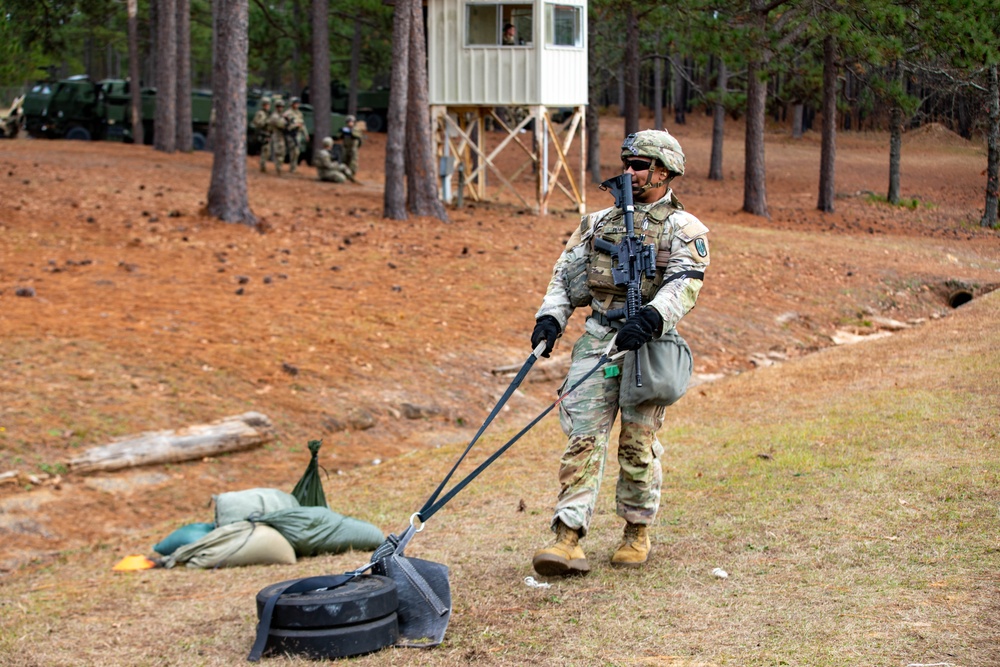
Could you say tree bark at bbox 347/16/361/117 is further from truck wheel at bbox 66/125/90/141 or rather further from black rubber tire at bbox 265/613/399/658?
black rubber tire at bbox 265/613/399/658

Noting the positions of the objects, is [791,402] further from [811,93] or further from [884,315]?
[811,93]

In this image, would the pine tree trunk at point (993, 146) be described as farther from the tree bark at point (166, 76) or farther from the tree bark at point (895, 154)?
the tree bark at point (166, 76)

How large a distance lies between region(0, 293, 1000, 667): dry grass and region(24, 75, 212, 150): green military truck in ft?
96.8

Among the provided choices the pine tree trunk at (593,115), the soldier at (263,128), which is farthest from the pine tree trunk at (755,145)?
the soldier at (263,128)

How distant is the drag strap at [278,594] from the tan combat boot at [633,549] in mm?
1410

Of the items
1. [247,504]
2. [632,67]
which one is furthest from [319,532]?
[632,67]

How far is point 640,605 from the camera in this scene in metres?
4.84

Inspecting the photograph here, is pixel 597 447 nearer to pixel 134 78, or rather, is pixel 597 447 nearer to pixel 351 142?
pixel 351 142

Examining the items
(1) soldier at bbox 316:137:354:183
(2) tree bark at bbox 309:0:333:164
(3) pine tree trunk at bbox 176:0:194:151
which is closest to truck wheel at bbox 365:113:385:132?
(2) tree bark at bbox 309:0:333:164

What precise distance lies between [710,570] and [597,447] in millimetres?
787

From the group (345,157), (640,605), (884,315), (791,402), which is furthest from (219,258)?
(345,157)

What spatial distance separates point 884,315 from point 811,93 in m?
15.8

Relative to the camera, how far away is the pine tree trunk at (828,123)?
85.9ft

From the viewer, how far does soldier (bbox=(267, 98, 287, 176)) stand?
26688mm
